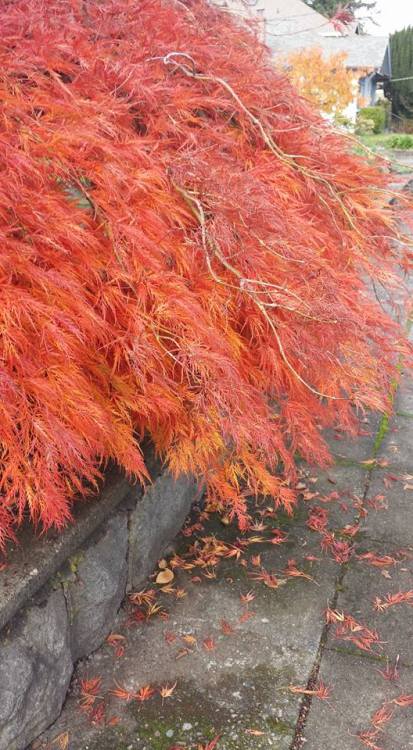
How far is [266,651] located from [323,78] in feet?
27.0

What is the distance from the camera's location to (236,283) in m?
1.82

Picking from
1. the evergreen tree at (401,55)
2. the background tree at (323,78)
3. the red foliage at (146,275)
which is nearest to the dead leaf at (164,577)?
the red foliage at (146,275)

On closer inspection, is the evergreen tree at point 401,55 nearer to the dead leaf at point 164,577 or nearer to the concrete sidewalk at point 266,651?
the concrete sidewalk at point 266,651

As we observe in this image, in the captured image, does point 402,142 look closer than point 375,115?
Yes

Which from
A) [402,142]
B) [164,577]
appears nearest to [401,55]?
[402,142]

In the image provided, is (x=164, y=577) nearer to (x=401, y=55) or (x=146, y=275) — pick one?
(x=146, y=275)

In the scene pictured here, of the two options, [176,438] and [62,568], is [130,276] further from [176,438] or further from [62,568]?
[62,568]

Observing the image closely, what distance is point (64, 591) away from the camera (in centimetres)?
161

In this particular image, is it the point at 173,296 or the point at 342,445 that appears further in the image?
the point at 342,445

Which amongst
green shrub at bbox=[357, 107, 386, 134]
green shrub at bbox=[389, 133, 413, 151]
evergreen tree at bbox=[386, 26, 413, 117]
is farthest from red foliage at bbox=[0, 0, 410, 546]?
evergreen tree at bbox=[386, 26, 413, 117]

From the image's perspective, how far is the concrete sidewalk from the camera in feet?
5.08

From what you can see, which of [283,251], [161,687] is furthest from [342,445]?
[161,687]

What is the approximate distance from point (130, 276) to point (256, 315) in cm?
42

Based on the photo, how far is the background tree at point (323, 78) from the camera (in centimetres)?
845
